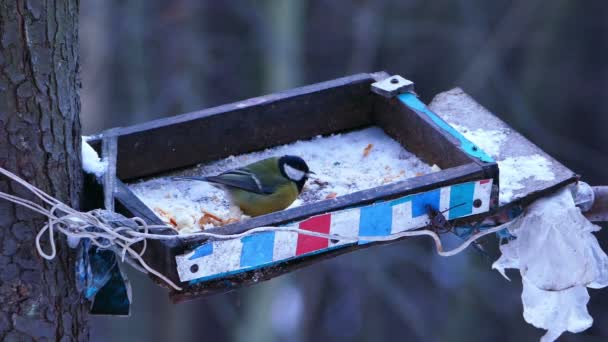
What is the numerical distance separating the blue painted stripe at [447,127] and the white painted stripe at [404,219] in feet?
1.07

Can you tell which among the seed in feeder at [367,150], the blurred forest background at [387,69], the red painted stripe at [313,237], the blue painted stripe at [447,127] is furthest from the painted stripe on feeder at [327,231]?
the blurred forest background at [387,69]

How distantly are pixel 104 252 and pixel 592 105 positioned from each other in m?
8.81

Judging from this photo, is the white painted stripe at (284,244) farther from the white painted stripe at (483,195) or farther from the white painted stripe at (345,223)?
the white painted stripe at (483,195)

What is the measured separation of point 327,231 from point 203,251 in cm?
42

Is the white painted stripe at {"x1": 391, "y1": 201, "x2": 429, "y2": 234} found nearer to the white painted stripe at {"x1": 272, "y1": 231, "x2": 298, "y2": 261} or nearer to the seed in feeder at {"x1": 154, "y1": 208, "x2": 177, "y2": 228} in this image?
the white painted stripe at {"x1": 272, "y1": 231, "x2": 298, "y2": 261}

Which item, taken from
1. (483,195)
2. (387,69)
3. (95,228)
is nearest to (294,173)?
(483,195)

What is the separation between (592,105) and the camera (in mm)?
11273

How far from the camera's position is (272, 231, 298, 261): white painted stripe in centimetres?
328

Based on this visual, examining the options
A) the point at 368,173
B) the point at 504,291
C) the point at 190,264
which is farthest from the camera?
the point at 504,291

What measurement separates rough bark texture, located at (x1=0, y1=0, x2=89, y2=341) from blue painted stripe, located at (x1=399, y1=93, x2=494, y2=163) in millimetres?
1353

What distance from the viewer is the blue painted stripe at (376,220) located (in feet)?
11.1

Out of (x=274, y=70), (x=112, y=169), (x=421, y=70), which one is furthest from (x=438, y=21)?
(x=112, y=169)

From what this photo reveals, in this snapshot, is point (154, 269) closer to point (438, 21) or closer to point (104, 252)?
point (104, 252)

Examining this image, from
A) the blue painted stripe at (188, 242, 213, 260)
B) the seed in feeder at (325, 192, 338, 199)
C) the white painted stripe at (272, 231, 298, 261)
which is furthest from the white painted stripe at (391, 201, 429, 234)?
the blue painted stripe at (188, 242, 213, 260)
